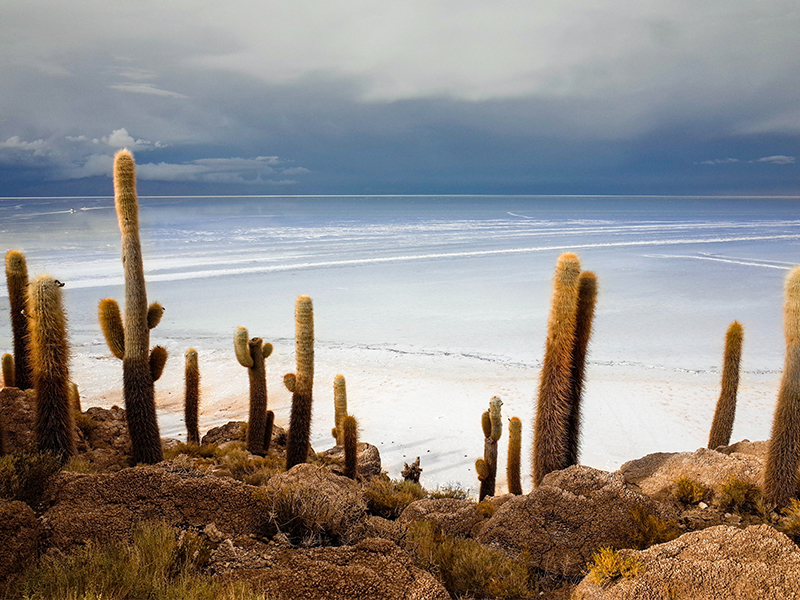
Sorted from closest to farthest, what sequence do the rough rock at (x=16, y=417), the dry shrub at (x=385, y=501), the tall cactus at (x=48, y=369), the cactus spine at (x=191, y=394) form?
the dry shrub at (x=385, y=501), the tall cactus at (x=48, y=369), the rough rock at (x=16, y=417), the cactus spine at (x=191, y=394)

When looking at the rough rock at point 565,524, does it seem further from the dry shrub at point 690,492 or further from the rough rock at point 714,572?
the dry shrub at point 690,492

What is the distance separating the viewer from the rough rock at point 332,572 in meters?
3.43

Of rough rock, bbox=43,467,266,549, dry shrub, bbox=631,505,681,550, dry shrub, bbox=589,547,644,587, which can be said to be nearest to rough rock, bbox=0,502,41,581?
rough rock, bbox=43,467,266,549

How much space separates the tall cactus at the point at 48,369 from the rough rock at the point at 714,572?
601 centimetres

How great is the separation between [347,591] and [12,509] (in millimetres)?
2493

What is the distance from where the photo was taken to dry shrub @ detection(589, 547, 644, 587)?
12.0 feet

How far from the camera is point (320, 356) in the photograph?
1730 cm

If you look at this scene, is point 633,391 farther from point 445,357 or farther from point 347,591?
point 347,591

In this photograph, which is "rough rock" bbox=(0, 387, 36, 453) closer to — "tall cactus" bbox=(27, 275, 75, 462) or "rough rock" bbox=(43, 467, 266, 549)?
"tall cactus" bbox=(27, 275, 75, 462)

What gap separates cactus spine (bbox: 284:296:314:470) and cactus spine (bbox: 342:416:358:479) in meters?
0.59

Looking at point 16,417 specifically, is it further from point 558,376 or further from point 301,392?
point 558,376

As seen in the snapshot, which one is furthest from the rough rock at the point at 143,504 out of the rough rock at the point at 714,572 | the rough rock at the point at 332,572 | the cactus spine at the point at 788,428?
the cactus spine at the point at 788,428

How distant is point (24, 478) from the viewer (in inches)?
180

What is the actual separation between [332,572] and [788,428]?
511 cm
